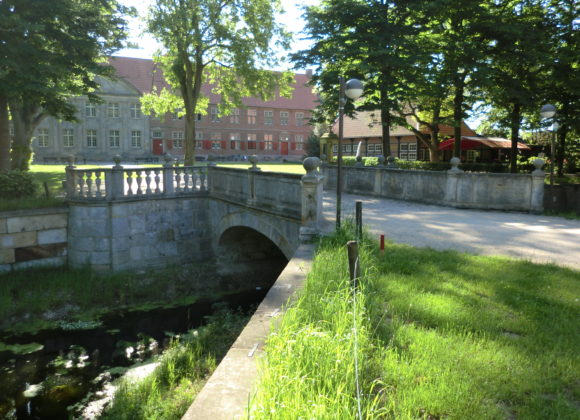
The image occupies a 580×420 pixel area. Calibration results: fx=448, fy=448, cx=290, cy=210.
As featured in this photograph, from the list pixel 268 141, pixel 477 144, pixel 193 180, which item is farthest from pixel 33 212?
pixel 268 141

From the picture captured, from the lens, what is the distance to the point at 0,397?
27.7ft

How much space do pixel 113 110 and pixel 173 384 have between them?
47.5 metres

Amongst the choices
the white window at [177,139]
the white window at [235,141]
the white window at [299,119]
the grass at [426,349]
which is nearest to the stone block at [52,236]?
the grass at [426,349]

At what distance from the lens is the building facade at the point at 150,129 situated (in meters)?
47.2

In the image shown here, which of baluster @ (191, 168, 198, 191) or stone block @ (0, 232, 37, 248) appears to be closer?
stone block @ (0, 232, 37, 248)

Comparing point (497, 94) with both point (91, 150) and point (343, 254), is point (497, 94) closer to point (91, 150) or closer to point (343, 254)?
point (343, 254)

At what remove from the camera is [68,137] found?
47.3 m

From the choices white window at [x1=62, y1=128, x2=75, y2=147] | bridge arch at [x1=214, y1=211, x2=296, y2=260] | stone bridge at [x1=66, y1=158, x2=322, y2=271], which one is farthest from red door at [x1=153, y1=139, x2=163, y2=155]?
bridge arch at [x1=214, y1=211, x2=296, y2=260]

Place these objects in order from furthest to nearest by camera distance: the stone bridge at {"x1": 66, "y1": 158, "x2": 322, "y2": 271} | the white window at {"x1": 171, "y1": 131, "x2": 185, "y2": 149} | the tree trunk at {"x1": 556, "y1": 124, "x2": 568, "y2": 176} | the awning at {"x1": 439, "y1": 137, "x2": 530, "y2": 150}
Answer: the white window at {"x1": 171, "y1": 131, "x2": 185, "y2": 149} < the awning at {"x1": 439, "y1": 137, "x2": 530, "y2": 150} < the tree trunk at {"x1": 556, "y1": 124, "x2": 568, "y2": 176} < the stone bridge at {"x1": 66, "y1": 158, "x2": 322, "y2": 271}

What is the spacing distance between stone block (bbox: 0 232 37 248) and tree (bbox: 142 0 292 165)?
11.5 meters

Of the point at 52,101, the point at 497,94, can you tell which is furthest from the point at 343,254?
the point at 497,94

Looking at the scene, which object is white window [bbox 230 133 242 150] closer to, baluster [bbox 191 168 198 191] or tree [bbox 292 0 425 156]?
tree [bbox 292 0 425 156]

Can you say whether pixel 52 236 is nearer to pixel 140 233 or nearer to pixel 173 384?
pixel 140 233

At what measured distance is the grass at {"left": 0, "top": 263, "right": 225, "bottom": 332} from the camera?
1264cm
